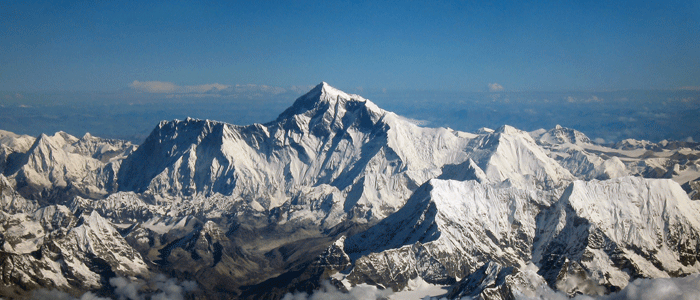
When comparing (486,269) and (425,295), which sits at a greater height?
(486,269)

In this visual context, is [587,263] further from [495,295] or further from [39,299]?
[39,299]

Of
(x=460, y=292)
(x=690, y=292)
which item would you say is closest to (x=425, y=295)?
(x=460, y=292)

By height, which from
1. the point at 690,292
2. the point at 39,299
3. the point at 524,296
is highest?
the point at 690,292

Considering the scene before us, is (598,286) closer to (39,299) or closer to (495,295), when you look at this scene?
(495,295)

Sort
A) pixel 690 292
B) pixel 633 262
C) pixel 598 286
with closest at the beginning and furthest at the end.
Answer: pixel 690 292 → pixel 598 286 → pixel 633 262

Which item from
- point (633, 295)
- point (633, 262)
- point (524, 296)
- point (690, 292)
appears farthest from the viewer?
point (633, 262)

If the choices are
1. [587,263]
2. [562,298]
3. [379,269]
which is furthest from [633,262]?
[379,269]

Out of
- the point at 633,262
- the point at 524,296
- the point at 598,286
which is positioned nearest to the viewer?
the point at 524,296

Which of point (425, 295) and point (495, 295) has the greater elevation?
point (495, 295)

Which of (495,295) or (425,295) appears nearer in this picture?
(495,295)
